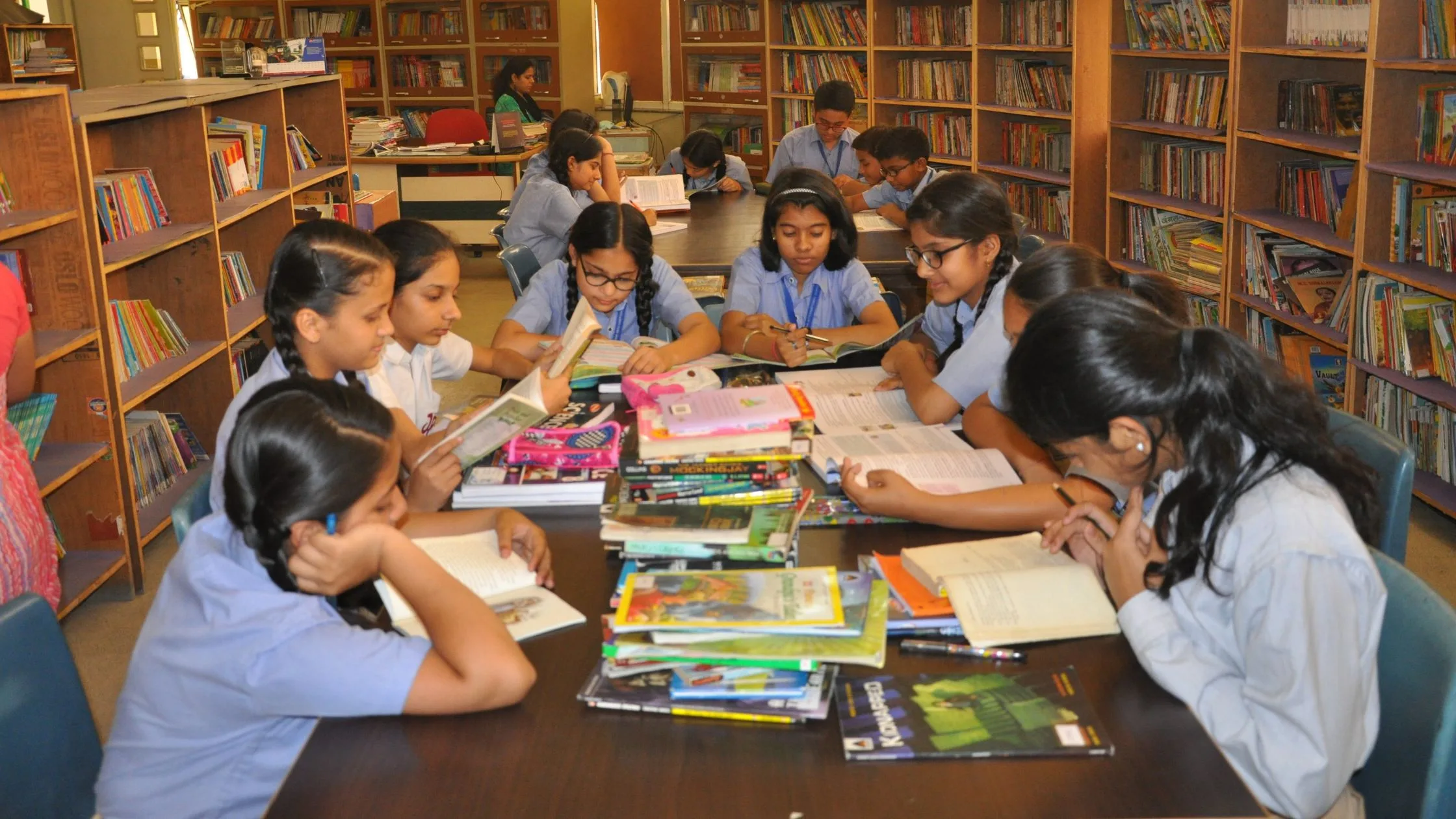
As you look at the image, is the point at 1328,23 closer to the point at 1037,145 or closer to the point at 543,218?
the point at 1037,145

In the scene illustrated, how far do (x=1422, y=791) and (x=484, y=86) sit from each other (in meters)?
10.0

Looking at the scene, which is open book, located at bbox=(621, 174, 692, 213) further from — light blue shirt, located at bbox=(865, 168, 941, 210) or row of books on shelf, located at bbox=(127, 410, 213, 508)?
row of books on shelf, located at bbox=(127, 410, 213, 508)

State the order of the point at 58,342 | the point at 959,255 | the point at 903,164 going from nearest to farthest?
the point at 959,255 < the point at 58,342 < the point at 903,164

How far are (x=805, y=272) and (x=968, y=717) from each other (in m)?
2.31

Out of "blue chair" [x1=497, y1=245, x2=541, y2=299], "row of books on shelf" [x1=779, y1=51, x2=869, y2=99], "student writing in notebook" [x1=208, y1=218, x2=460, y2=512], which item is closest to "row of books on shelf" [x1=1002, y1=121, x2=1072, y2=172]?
"row of books on shelf" [x1=779, y1=51, x2=869, y2=99]

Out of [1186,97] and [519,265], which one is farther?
[1186,97]

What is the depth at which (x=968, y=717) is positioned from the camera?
1398mm

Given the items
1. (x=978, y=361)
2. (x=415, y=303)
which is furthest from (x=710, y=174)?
(x=978, y=361)

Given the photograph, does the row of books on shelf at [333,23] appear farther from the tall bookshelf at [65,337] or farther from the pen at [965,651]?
the pen at [965,651]

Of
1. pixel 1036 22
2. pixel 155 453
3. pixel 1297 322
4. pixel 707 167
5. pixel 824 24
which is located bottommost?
pixel 155 453

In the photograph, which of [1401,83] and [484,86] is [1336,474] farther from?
[484,86]

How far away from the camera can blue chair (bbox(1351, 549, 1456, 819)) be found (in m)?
1.35

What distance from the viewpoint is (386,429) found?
61.4 inches

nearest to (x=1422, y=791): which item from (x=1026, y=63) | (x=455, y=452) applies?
(x=455, y=452)
